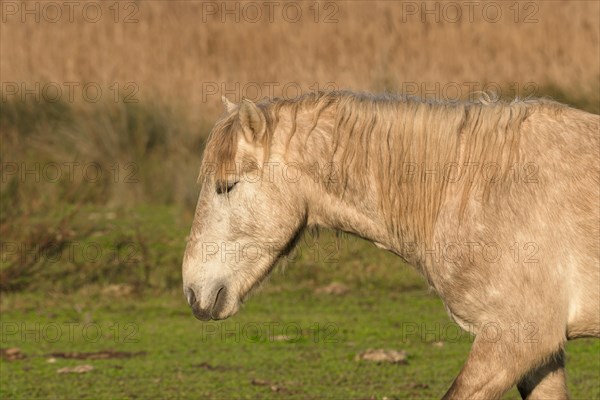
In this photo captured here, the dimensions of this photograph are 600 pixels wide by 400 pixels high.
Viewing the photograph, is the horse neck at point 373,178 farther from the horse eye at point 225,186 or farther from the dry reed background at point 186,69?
the dry reed background at point 186,69

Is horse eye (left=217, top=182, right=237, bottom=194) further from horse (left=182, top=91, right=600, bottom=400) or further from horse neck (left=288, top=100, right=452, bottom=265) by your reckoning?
horse neck (left=288, top=100, right=452, bottom=265)

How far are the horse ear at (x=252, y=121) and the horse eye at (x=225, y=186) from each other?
24 cm

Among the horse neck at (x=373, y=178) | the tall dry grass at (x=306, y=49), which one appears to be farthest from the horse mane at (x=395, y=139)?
the tall dry grass at (x=306, y=49)

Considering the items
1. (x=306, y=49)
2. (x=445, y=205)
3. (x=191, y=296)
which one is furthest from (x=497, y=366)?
(x=306, y=49)

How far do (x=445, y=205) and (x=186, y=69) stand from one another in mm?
13873

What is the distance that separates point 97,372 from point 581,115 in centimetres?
499

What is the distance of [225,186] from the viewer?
6.02m

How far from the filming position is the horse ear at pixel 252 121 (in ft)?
19.3

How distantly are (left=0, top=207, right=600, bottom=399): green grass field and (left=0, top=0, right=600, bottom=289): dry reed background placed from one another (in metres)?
1.03

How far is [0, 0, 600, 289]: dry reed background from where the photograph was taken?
51.5 feet

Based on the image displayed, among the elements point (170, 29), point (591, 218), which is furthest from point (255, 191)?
point (170, 29)

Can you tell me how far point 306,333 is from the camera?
421 inches

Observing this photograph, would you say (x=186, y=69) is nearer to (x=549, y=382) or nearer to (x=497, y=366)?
(x=549, y=382)

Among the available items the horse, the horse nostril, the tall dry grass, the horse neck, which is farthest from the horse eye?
the tall dry grass
